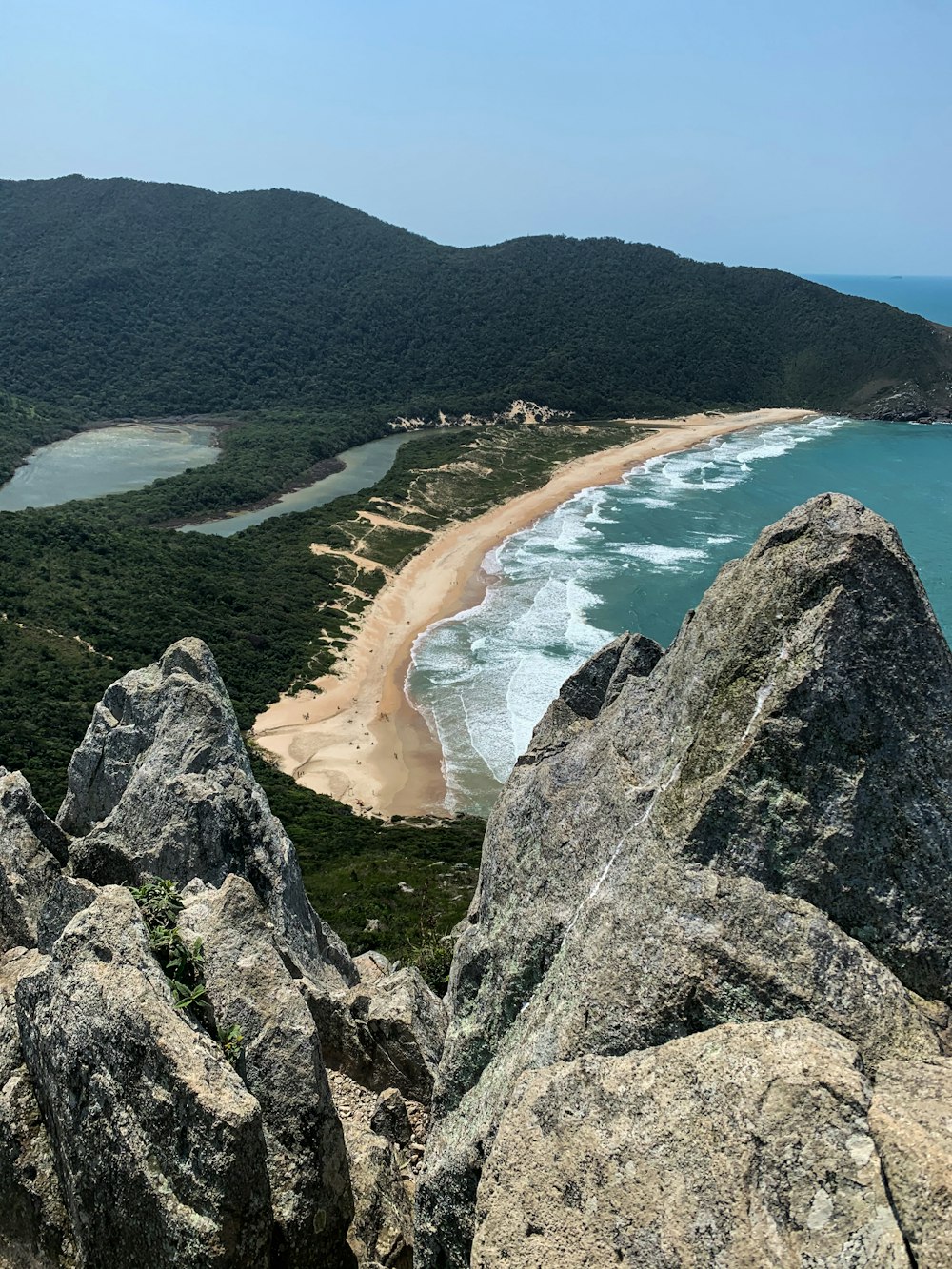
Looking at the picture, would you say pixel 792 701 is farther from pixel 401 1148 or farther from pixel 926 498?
pixel 926 498

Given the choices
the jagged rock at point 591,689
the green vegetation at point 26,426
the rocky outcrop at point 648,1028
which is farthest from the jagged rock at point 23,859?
the green vegetation at point 26,426

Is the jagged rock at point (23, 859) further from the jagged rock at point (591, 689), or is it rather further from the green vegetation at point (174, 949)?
the jagged rock at point (591, 689)

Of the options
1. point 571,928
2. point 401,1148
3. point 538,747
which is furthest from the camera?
point 538,747

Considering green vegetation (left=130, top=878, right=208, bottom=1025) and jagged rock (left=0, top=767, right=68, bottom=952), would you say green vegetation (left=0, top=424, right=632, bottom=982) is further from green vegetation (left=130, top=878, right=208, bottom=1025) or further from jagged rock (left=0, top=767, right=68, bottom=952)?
green vegetation (left=130, top=878, right=208, bottom=1025)

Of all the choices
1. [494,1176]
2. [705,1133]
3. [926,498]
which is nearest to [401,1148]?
[494,1176]

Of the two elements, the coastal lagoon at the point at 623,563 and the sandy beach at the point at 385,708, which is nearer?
the sandy beach at the point at 385,708

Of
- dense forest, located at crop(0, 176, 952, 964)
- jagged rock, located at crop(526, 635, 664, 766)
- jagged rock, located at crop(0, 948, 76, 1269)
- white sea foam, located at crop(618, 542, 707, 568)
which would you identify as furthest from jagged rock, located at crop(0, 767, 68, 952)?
white sea foam, located at crop(618, 542, 707, 568)

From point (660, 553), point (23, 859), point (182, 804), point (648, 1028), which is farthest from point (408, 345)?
point (648, 1028)
